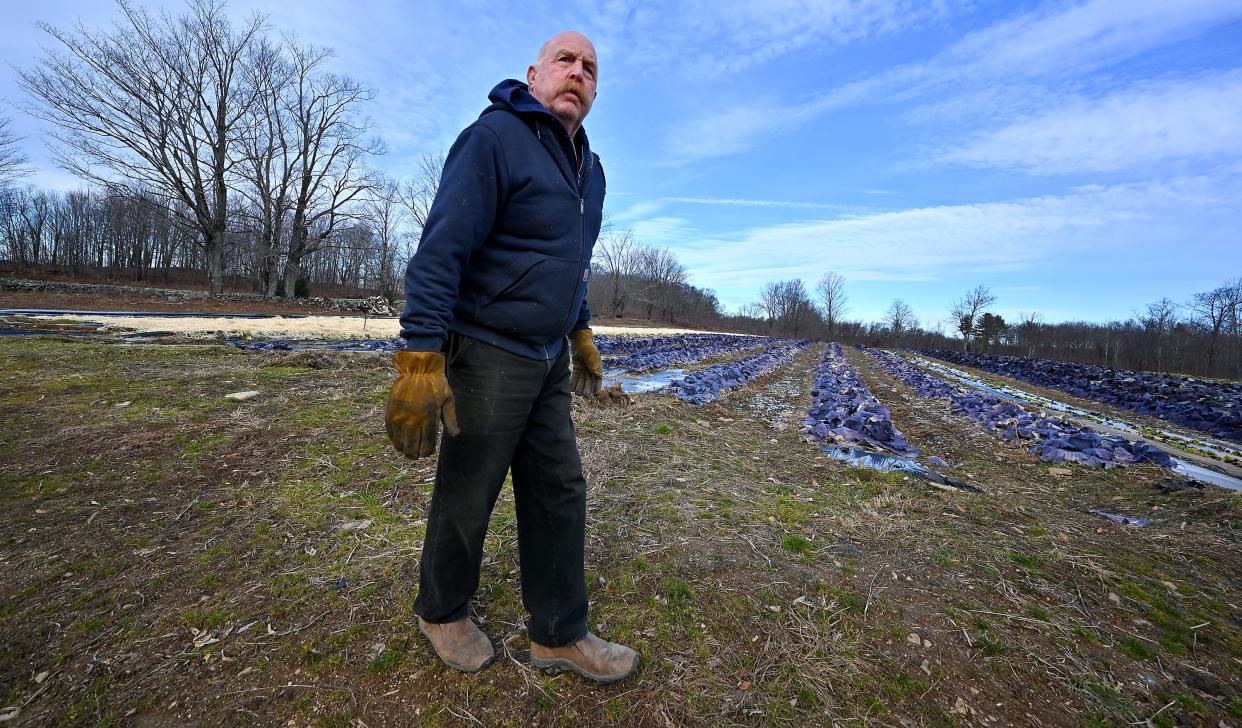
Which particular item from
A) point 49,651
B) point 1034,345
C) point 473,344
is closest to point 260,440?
point 49,651

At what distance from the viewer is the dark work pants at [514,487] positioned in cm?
155

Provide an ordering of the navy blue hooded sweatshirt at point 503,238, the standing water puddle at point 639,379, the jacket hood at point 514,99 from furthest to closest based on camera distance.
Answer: the standing water puddle at point 639,379 → the jacket hood at point 514,99 → the navy blue hooded sweatshirt at point 503,238

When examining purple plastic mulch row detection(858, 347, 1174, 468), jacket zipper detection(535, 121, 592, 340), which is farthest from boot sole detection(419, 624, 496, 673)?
purple plastic mulch row detection(858, 347, 1174, 468)

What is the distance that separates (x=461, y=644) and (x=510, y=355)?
3.30ft

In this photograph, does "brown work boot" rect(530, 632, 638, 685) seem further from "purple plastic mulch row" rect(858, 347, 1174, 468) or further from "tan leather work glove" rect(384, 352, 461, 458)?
"purple plastic mulch row" rect(858, 347, 1174, 468)

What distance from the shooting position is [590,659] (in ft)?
5.48

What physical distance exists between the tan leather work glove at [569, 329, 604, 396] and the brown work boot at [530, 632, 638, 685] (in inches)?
38.5

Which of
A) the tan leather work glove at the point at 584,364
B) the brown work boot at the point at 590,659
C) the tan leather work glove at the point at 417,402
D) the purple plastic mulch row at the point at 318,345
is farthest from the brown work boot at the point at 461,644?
the purple plastic mulch row at the point at 318,345

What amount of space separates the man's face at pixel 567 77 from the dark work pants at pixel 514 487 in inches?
31.5

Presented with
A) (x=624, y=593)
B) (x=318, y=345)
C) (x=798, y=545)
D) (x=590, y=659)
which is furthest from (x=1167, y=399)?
(x=318, y=345)

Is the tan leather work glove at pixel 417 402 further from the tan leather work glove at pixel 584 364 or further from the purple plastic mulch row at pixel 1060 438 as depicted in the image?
the purple plastic mulch row at pixel 1060 438

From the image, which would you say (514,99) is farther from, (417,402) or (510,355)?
(417,402)

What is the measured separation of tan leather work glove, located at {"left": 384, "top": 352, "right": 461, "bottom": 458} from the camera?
4.70ft

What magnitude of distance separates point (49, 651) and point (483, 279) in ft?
6.31
